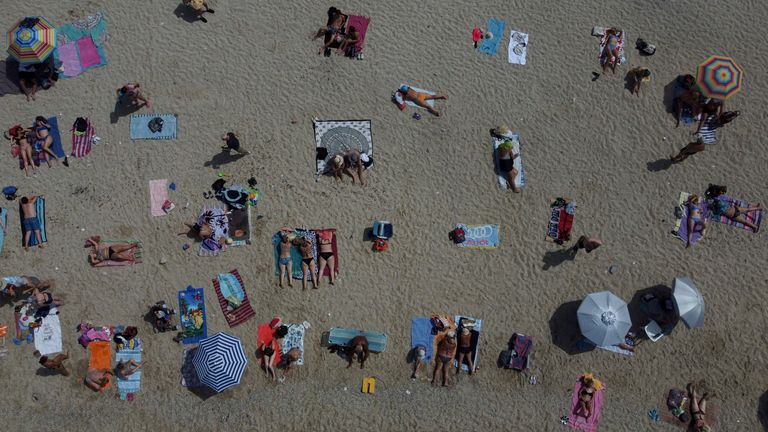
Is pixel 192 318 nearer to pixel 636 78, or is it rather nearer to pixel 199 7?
pixel 199 7

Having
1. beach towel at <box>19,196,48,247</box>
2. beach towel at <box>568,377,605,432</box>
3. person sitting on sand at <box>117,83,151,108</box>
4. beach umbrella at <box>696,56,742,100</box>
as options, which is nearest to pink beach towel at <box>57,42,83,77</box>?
person sitting on sand at <box>117,83,151,108</box>

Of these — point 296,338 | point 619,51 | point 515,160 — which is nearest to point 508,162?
point 515,160

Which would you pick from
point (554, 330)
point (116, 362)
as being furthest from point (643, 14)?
point (116, 362)

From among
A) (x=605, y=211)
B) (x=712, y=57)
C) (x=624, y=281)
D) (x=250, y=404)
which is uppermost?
(x=712, y=57)

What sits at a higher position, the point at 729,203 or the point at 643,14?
the point at 643,14

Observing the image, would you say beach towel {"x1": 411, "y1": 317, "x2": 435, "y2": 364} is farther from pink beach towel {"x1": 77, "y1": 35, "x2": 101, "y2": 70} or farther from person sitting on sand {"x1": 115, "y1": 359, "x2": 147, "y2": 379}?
pink beach towel {"x1": 77, "y1": 35, "x2": 101, "y2": 70}

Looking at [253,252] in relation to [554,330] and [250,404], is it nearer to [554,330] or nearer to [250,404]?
[250,404]

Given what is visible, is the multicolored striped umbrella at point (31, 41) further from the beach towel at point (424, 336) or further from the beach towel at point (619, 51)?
the beach towel at point (619, 51)

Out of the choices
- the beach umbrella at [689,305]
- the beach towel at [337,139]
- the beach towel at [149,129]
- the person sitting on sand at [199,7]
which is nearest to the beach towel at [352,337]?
the beach towel at [337,139]

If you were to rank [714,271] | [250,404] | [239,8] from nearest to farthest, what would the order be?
[250,404] < [714,271] < [239,8]
